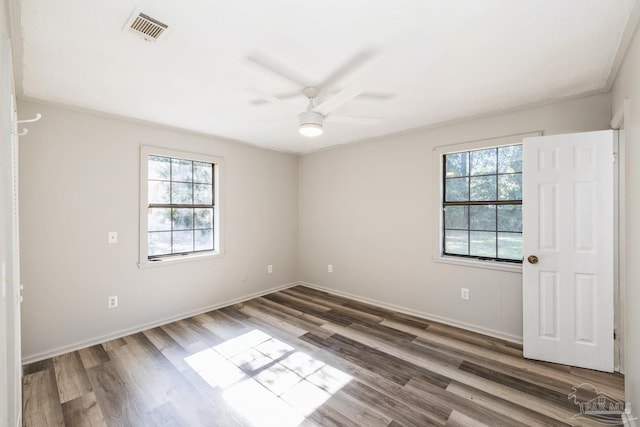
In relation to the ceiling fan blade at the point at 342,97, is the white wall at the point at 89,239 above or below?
below

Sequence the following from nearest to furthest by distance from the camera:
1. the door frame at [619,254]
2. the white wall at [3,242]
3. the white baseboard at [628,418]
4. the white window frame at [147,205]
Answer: the white wall at [3,242], the white baseboard at [628,418], the door frame at [619,254], the white window frame at [147,205]

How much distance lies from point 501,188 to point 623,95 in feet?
3.96

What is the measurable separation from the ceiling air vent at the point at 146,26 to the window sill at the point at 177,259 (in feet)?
8.16

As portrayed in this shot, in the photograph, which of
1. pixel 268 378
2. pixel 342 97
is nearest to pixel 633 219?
pixel 342 97

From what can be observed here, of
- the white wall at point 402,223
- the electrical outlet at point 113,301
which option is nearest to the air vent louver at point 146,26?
the electrical outlet at point 113,301

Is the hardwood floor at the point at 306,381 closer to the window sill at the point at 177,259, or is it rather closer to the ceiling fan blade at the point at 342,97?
the window sill at the point at 177,259

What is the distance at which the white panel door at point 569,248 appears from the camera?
2.34 m

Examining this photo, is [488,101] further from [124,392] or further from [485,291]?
[124,392]

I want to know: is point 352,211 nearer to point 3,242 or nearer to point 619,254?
point 619,254

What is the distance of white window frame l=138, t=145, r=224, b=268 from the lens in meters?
3.25

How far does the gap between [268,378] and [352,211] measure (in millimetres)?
2607

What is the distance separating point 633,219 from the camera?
1.72 m

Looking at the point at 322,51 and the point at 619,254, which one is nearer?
the point at 322,51

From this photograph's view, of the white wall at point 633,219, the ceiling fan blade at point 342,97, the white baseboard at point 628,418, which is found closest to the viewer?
the white wall at point 633,219
